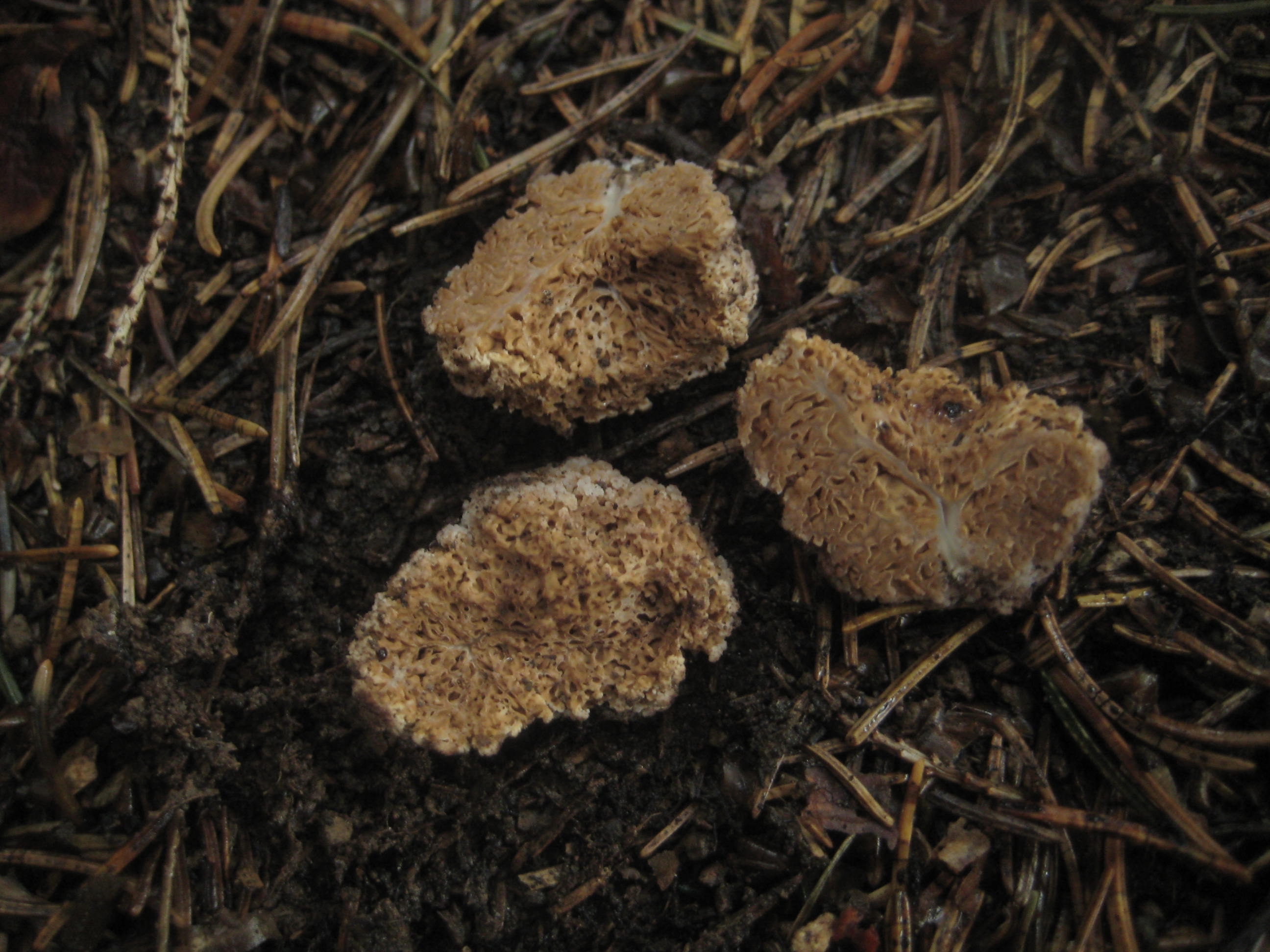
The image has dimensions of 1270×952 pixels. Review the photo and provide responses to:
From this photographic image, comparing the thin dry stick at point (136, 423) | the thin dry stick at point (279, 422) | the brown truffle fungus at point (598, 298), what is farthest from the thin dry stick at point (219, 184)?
the brown truffle fungus at point (598, 298)

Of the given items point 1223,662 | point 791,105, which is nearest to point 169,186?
point 791,105

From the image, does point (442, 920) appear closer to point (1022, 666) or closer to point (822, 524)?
point (822, 524)

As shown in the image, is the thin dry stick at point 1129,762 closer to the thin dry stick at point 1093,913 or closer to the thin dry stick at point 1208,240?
the thin dry stick at point 1093,913

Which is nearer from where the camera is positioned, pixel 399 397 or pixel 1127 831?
pixel 1127 831

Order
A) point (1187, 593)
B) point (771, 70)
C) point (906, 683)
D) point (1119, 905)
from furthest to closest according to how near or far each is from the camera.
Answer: point (771, 70) → point (906, 683) → point (1187, 593) → point (1119, 905)

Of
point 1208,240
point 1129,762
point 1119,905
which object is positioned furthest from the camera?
point 1208,240

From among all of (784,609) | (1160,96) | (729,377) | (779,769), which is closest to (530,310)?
(729,377)

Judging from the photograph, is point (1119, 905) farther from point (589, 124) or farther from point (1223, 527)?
point (589, 124)
